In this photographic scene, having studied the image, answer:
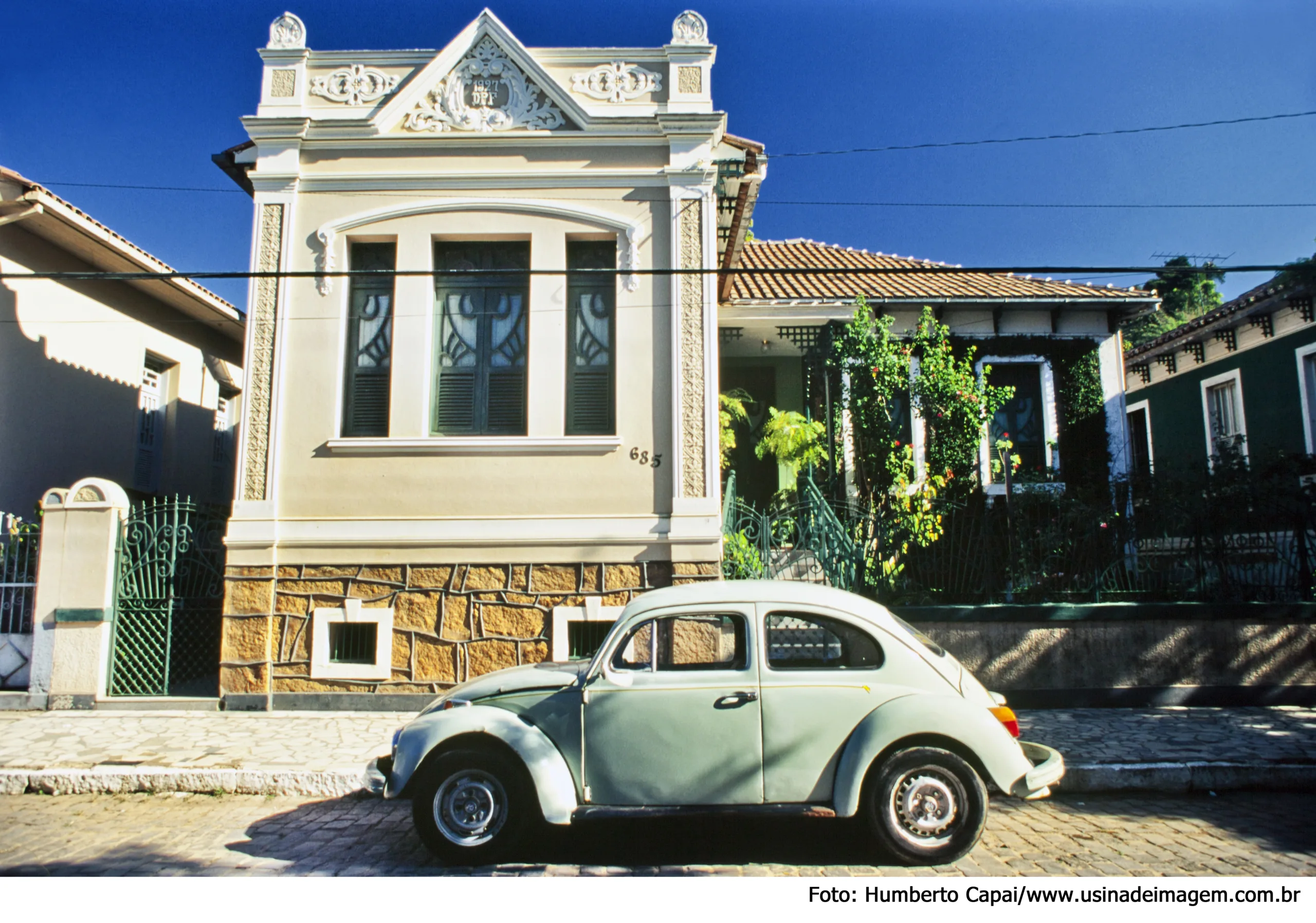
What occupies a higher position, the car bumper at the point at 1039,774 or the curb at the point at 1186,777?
the car bumper at the point at 1039,774

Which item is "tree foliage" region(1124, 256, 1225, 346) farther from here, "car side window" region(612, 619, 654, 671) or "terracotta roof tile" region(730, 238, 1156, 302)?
"car side window" region(612, 619, 654, 671)

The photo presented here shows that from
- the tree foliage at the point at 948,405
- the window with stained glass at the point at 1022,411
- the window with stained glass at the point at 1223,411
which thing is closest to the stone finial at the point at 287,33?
the tree foliage at the point at 948,405

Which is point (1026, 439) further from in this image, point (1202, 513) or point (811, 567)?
point (811, 567)

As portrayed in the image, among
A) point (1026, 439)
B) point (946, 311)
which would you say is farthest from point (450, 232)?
point (1026, 439)

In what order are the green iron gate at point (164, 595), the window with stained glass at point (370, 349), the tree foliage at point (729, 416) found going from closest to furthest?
the green iron gate at point (164, 595), the window with stained glass at point (370, 349), the tree foliage at point (729, 416)

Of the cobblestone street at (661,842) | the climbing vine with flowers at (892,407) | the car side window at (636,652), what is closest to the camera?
the cobblestone street at (661,842)

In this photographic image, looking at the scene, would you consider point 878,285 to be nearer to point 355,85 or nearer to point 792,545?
point 792,545

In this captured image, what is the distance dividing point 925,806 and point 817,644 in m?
1.03

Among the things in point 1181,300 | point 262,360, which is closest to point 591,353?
point 262,360

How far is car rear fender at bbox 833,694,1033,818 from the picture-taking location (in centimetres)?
458

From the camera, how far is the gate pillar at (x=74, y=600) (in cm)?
896

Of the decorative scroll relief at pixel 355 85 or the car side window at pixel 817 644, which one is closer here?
the car side window at pixel 817 644

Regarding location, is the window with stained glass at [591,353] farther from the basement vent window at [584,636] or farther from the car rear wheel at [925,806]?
the car rear wheel at [925,806]

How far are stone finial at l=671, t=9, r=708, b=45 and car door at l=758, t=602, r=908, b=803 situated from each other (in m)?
7.70
